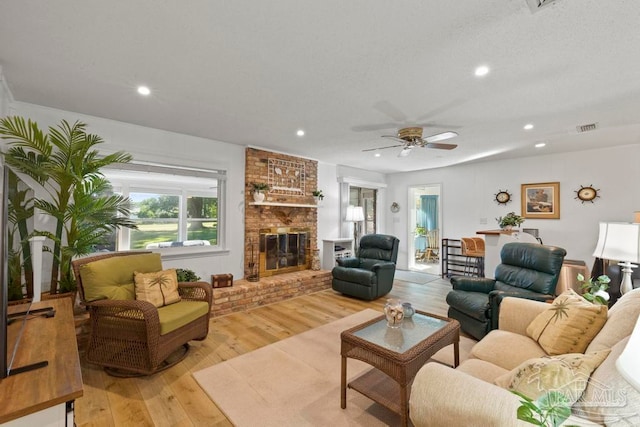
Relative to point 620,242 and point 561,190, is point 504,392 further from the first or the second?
point 561,190

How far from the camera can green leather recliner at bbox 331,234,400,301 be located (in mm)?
4324

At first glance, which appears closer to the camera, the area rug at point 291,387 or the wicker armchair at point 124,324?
the area rug at point 291,387

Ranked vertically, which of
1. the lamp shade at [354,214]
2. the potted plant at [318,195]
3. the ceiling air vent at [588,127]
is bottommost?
the lamp shade at [354,214]

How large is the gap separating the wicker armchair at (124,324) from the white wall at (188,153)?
1.14m

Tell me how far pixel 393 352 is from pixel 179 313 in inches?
73.8

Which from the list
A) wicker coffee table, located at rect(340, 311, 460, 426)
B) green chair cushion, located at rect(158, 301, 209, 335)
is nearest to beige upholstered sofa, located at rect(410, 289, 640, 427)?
wicker coffee table, located at rect(340, 311, 460, 426)

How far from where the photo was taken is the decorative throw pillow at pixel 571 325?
1568mm

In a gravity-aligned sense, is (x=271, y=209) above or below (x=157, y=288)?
above

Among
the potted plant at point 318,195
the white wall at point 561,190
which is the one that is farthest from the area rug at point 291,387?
the white wall at point 561,190

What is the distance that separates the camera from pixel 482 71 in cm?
216

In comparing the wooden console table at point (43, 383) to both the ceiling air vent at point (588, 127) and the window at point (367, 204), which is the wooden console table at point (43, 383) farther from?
the window at point (367, 204)

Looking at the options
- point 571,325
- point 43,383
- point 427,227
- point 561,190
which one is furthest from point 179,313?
point 427,227

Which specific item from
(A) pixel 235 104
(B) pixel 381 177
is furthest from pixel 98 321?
(B) pixel 381 177

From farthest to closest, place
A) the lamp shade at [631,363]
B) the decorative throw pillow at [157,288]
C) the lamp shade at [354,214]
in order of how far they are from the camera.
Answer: the lamp shade at [354,214], the decorative throw pillow at [157,288], the lamp shade at [631,363]
